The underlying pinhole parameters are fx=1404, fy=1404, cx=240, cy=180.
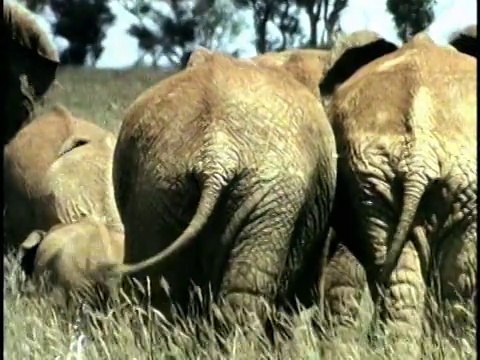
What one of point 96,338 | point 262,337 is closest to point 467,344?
point 262,337

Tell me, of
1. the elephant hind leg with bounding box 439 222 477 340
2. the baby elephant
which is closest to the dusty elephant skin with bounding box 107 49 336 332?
the elephant hind leg with bounding box 439 222 477 340

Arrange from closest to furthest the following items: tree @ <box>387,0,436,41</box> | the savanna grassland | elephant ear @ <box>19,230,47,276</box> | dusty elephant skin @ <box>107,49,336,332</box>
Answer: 1. the savanna grassland
2. dusty elephant skin @ <box>107,49,336,332</box>
3. elephant ear @ <box>19,230,47,276</box>
4. tree @ <box>387,0,436,41</box>

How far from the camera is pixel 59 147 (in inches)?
247

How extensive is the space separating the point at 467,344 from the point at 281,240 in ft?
1.73

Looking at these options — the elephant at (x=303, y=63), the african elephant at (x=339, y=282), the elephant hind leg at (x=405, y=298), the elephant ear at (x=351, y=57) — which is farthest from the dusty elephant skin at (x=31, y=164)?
the elephant hind leg at (x=405, y=298)

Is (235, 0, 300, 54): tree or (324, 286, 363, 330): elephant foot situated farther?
(235, 0, 300, 54): tree

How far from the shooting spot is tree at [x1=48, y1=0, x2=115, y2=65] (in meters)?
8.94

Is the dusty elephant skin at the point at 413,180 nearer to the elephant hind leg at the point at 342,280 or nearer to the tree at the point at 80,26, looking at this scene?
the elephant hind leg at the point at 342,280

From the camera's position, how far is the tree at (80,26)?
894cm

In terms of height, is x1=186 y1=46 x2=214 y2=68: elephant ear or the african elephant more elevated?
x1=186 y1=46 x2=214 y2=68: elephant ear

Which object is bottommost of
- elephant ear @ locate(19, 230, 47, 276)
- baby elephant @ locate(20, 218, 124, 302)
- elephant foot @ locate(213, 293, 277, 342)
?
elephant ear @ locate(19, 230, 47, 276)

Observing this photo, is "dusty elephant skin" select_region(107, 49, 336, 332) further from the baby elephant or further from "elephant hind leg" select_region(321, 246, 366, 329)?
the baby elephant

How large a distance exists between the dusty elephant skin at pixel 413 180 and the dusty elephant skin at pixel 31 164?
2598 mm

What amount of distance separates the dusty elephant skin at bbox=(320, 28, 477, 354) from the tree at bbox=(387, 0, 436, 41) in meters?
2.21
